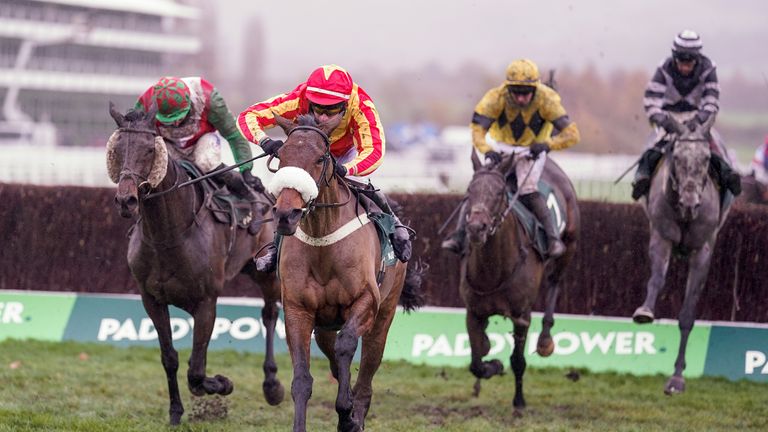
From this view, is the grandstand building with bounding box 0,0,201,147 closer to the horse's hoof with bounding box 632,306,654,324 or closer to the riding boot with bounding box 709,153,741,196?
the riding boot with bounding box 709,153,741,196

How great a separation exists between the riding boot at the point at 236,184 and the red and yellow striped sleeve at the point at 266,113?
6.20ft

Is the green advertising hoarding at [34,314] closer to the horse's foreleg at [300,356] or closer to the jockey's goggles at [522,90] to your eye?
the jockey's goggles at [522,90]

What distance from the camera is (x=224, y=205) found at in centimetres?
832

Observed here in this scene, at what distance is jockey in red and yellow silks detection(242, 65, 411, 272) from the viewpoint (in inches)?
249

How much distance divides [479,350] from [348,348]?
288 centimetres

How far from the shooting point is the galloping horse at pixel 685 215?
9.20m

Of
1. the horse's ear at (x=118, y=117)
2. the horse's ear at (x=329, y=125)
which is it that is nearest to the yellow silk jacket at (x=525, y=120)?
the horse's ear at (x=118, y=117)

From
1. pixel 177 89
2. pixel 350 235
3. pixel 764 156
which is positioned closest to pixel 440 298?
pixel 177 89

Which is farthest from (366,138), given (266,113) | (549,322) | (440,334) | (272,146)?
(440,334)

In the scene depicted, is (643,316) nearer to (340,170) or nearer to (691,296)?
(691,296)

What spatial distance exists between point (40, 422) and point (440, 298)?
5204 mm

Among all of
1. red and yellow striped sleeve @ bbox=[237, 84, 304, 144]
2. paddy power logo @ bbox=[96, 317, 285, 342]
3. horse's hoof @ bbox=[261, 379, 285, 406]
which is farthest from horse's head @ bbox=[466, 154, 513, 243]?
paddy power logo @ bbox=[96, 317, 285, 342]

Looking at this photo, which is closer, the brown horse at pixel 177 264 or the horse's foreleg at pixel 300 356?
the horse's foreleg at pixel 300 356

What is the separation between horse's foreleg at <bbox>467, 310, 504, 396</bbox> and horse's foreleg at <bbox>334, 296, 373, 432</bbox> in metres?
2.57
